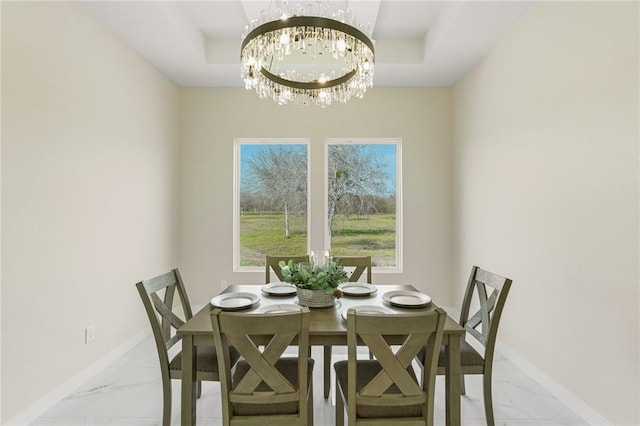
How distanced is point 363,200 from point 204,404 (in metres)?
2.62

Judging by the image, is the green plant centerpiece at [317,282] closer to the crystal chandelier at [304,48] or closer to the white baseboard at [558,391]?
the crystal chandelier at [304,48]

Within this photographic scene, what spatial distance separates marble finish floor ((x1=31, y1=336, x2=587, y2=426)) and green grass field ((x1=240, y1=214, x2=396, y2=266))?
1636 millimetres

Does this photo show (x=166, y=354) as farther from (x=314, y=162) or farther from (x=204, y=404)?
(x=314, y=162)

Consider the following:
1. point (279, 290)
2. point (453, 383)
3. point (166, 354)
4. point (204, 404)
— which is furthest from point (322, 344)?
point (204, 404)

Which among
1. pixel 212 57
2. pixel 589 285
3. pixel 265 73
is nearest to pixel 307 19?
pixel 265 73

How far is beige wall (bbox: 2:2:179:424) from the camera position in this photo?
195 cm

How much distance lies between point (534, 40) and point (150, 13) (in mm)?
2771

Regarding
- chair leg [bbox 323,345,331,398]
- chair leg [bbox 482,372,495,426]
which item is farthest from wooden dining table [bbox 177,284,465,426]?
chair leg [bbox 323,345,331,398]

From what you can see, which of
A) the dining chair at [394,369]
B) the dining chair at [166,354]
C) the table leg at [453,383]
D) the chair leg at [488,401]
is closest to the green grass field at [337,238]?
the dining chair at [166,354]

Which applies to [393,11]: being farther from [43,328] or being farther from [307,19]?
[43,328]

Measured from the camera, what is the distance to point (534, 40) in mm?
2510

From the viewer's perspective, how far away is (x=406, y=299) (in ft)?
6.64

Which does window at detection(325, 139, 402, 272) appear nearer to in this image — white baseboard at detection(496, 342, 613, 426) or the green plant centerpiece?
white baseboard at detection(496, 342, 613, 426)

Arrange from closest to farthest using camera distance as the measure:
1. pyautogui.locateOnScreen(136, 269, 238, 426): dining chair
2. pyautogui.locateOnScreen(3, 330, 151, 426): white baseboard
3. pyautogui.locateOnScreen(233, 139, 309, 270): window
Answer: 1. pyautogui.locateOnScreen(136, 269, 238, 426): dining chair
2. pyautogui.locateOnScreen(3, 330, 151, 426): white baseboard
3. pyautogui.locateOnScreen(233, 139, 309, 270): window
